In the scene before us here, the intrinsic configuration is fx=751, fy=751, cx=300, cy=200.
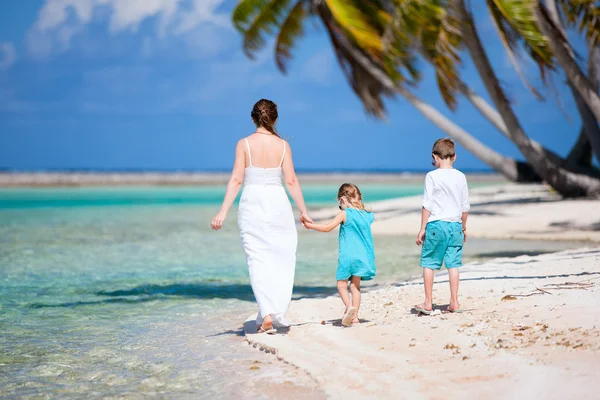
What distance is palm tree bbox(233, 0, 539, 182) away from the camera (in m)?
18.8

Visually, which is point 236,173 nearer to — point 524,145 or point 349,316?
point 349,316

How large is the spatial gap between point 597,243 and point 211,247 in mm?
7108

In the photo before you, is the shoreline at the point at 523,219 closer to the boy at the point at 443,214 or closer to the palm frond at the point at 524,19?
the palm frond at the point at 524,19

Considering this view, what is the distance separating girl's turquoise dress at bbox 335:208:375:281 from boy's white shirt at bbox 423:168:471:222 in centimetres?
51

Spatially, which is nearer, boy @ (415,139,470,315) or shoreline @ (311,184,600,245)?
boy @ (415,139,470,315)

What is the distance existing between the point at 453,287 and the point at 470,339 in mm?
923

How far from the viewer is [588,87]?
15.4 meters

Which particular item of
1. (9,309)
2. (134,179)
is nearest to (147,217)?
(9,309)

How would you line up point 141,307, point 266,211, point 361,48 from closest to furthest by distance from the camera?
point 266,211 → point 141,307 → point 361,48

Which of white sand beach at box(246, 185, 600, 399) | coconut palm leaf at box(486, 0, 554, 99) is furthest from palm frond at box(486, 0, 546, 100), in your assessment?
white sand beach at box(246, 185, 600, 399)

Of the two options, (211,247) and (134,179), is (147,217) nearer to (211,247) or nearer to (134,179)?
(211,247)

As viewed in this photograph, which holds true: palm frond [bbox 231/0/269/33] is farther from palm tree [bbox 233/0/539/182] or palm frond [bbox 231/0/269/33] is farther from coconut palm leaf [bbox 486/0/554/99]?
coconut palm leaf [bbox 486/0/554/99]

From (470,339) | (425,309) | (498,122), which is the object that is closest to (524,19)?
(498,122)

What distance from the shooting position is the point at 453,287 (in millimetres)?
6172
